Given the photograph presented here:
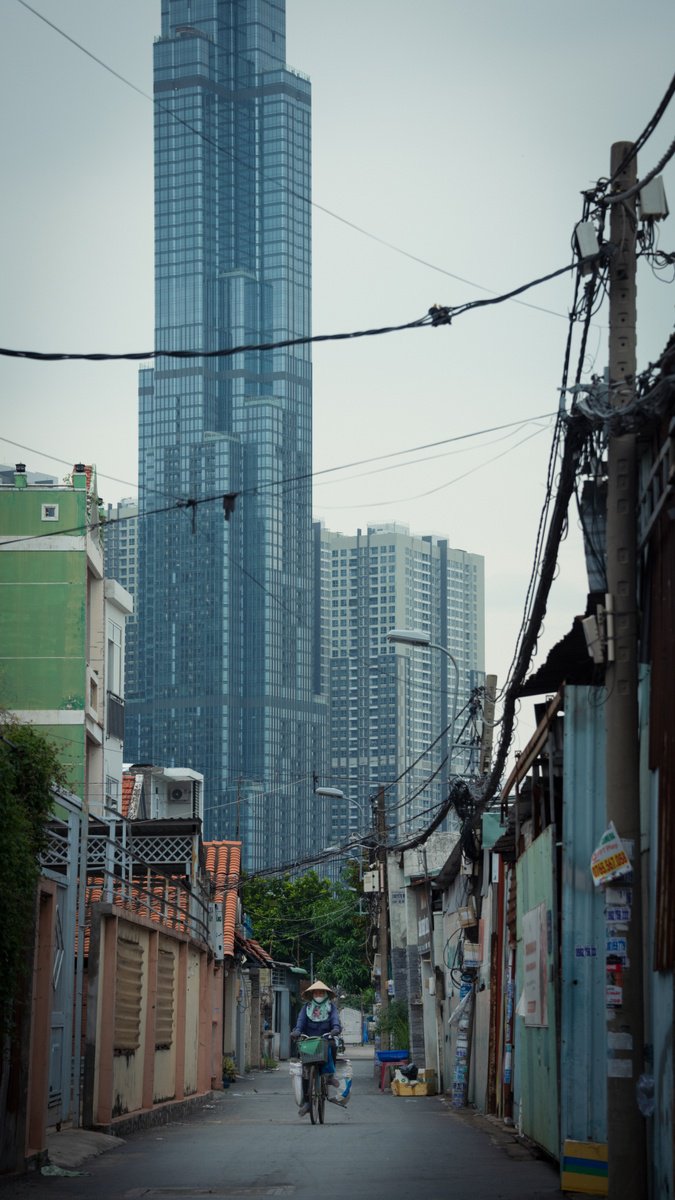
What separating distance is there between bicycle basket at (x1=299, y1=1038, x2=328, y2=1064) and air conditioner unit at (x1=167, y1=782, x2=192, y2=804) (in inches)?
1227

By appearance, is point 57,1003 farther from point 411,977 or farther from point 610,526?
point 411,977

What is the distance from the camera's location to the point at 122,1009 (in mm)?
19875

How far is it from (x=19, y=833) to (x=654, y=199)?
6.70 m

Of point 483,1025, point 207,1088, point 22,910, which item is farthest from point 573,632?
point 207,1088

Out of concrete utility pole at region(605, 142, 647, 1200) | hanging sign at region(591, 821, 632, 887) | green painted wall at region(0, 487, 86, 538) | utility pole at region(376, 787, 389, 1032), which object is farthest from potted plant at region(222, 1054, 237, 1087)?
hanging sign at region(591, 821, 632, 887)

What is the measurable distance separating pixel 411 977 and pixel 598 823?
33.4m

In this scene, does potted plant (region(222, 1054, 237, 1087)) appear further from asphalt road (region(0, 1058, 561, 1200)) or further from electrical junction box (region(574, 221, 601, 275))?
electrical junction box (region(574, 221, 601, 275))

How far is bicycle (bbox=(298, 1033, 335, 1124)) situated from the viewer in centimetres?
2167

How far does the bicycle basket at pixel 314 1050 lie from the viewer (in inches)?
854

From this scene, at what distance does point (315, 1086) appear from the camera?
21766 millimetres

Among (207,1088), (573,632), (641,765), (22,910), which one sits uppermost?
(573,632)

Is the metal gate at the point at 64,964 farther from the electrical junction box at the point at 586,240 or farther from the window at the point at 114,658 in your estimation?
the window at the point at 114,658

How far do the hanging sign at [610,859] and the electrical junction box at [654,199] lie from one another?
455cm

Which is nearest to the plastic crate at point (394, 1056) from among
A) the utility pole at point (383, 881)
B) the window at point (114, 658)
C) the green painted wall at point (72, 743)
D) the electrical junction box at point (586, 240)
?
the utility pole at point (383, 881)
